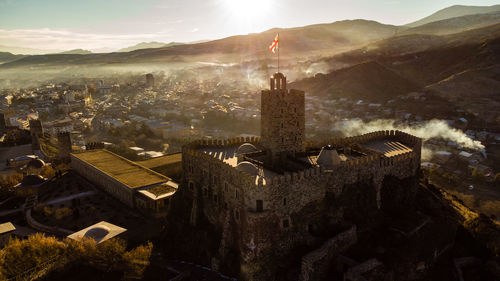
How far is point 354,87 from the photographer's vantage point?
160 metres

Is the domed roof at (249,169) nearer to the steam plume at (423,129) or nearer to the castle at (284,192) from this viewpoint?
the castle at (284,192)

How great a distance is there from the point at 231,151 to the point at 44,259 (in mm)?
22201

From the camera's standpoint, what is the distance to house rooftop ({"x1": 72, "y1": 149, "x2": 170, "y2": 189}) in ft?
174

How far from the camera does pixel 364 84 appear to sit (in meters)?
160

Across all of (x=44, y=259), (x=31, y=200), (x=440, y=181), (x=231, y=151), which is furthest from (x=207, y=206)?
(x=440, y=181)

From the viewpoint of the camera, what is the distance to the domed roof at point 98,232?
37.5 meters

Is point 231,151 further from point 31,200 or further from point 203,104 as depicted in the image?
point 203,104

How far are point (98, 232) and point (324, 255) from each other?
84.6 ft

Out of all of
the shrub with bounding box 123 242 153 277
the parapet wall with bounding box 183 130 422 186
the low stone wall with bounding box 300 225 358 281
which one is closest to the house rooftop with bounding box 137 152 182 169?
the parapet wall with bounding box 183 130 422 186

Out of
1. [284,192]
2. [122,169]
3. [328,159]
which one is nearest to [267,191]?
[284,192]

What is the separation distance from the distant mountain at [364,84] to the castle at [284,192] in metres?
118

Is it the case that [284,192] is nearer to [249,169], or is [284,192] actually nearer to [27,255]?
[249,169]

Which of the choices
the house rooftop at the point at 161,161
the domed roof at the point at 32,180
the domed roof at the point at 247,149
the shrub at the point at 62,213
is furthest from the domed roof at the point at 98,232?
the domed roof at the point at 32,180

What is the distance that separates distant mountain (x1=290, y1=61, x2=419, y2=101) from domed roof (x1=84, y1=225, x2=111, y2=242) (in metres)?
132
